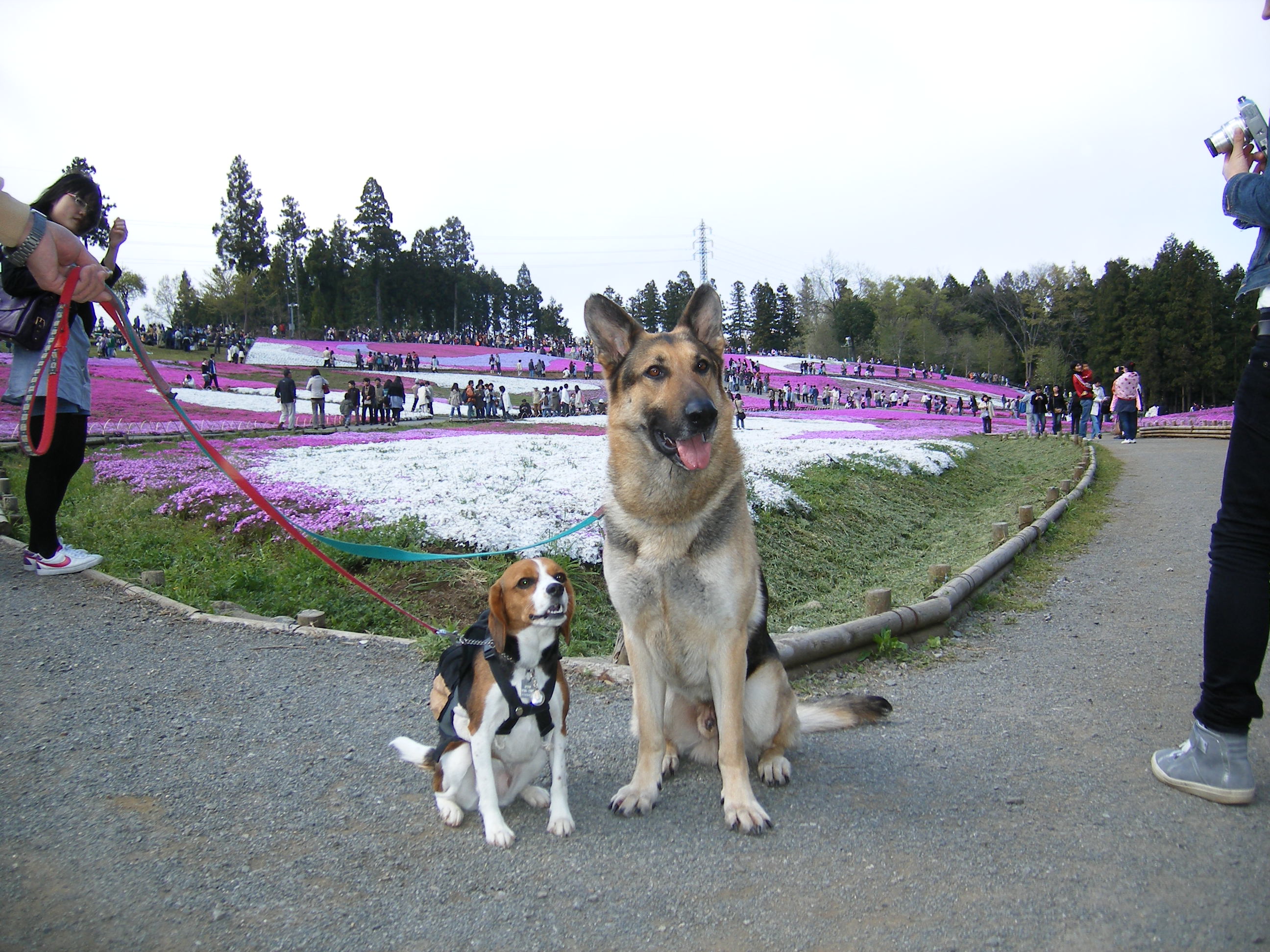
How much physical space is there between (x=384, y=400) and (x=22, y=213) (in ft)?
81.6

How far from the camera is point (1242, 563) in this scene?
8.97 ft

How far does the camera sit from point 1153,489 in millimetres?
13031

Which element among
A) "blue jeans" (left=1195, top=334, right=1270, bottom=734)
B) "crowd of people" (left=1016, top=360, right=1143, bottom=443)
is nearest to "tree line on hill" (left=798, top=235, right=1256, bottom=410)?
"crowd of people" (left=1016, top=360, right=1143, bottom=443)

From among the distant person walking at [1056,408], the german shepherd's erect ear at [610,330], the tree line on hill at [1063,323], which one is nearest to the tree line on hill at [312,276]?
the tree line on hill at [1063,323]

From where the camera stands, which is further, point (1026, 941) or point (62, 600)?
point (62, 600)

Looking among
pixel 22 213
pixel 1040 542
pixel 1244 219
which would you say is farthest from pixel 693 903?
pixel 1040 542

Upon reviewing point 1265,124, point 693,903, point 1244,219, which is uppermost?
point 1265,124

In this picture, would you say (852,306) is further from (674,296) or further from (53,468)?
(53,468)

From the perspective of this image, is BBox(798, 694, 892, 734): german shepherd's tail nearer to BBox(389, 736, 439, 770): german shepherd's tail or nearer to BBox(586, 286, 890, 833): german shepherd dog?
BBox(586, 286, 890, 833): german shepherd dog

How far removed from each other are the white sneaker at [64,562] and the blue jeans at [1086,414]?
29015 millimetres

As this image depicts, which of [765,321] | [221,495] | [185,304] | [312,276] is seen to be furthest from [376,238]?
[221,495]

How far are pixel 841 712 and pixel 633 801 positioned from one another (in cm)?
119

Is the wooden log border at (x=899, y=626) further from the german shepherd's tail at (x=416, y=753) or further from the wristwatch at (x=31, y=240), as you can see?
the wristwatch at (x=31, y=240)

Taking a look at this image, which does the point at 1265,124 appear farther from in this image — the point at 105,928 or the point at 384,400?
the point at 384,400
